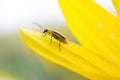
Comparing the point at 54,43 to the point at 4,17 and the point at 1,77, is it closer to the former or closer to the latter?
the point at 1,77

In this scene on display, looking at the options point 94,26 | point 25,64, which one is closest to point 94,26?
point 94,26

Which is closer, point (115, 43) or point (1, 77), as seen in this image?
point (1, 77)

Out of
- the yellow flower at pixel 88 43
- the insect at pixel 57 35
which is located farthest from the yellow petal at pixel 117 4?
the insect at pixel 57 35

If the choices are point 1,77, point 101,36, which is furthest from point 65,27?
point 1,77

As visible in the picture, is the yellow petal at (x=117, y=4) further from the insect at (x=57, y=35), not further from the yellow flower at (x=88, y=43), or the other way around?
the insect at (x=57, y=35)

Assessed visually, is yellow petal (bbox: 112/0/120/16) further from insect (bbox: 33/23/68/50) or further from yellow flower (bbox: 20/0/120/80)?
insect (bbox: 33/23/68/50)

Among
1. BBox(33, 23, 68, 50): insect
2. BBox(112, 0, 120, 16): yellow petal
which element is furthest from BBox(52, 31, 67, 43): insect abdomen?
BBox(112, 0, 120, 16): yellow petal
